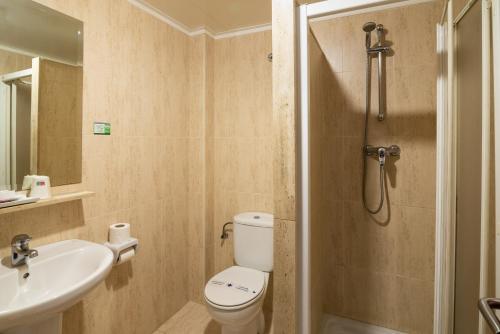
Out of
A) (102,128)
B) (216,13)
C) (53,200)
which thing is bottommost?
(53,200)

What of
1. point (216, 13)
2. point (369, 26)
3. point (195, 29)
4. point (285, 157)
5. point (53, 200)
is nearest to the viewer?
point (285, 157)

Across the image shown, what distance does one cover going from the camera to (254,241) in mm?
1942

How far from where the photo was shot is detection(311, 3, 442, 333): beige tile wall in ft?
5.60

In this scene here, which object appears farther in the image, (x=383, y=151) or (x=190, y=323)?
(x=190, y=323)

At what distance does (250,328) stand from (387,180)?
1357 millimetres

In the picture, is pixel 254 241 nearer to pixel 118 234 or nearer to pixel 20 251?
pixel 118 234

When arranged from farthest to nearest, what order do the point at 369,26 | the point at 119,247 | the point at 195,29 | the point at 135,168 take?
the point at 195,29 < the point at 135,168 < the point at 369,26 < the point at 119,247

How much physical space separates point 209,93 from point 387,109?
54.3 inches

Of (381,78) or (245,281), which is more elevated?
(381,78)

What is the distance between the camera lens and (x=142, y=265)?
6.01ft

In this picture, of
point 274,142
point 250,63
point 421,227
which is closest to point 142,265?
point 274,142

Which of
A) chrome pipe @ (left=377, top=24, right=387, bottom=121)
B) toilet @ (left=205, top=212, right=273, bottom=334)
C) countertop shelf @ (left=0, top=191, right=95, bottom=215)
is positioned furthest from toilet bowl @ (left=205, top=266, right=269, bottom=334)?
chrome pipe @ (left=377, top=24, right=387, bottom=121)

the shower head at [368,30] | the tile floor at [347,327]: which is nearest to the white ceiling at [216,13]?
the shower head at [368,30]

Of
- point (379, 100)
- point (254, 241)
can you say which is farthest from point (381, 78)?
point (254, 241)
